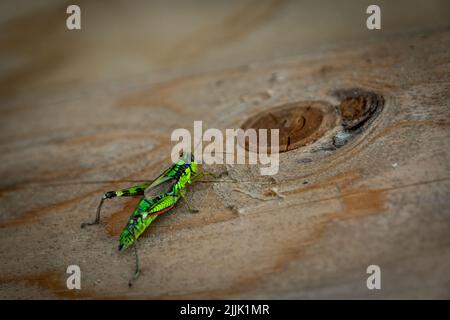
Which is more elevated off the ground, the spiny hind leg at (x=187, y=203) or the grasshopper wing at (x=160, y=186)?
the grasshopper wing at (x=160, y=186)

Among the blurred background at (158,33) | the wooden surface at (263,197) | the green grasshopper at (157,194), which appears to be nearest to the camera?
the wooden surface at (263,197)

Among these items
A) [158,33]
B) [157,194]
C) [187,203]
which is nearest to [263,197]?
[187,203]

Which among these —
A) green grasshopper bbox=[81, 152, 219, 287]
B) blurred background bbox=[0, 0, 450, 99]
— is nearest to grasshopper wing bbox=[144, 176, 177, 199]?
green grasshopper bbox=[81, 152, 219, 287]

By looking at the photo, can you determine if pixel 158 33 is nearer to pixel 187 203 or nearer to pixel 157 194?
pixel 157 194

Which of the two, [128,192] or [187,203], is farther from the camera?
[128,192]

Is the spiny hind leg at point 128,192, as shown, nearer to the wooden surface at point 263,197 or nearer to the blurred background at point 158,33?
the wooden surface at point 263,197

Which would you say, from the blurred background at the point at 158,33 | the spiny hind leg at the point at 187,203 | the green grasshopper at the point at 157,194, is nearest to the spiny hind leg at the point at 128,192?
the green grasshopper at the point at 157,194
